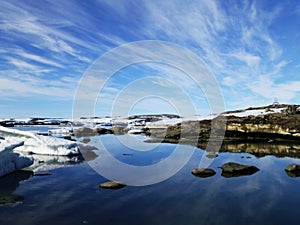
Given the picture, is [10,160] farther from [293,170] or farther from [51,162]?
[293,170]

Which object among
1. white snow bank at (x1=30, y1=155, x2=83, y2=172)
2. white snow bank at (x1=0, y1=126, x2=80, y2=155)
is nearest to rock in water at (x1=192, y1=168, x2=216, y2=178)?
white snow bank at (x1=30, y1=155, x2=83, y2=172)

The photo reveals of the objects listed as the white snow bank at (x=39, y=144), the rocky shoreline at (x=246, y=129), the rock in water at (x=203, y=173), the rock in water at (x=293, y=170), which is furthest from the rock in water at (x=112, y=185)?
the rocky shoreline at (x=246, y=129)

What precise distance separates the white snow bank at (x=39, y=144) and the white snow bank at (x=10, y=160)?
12.0 feet

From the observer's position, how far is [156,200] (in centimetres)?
848

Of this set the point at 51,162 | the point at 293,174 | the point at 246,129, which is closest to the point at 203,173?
the point at 293,174

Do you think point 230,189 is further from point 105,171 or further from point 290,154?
point 290,154

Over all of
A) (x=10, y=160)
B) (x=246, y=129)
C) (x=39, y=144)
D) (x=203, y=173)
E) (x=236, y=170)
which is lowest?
(x=203, y=173)

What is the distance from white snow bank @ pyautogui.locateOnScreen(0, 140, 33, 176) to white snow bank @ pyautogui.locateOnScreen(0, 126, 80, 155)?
3647 mm

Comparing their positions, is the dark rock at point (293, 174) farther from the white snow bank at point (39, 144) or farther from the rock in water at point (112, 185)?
the white snow bank at point (39, 144)

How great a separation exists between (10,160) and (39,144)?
5.54 meters

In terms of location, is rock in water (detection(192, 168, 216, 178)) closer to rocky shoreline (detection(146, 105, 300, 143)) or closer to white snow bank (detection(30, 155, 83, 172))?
white snow bank (detection(30, 155, 83, 172))

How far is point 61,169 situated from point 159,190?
6100 millimetres

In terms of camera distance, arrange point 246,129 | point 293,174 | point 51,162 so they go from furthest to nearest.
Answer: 1. point 246,129
2. point 51,162
3. point 293,174

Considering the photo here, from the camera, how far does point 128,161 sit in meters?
15.5
